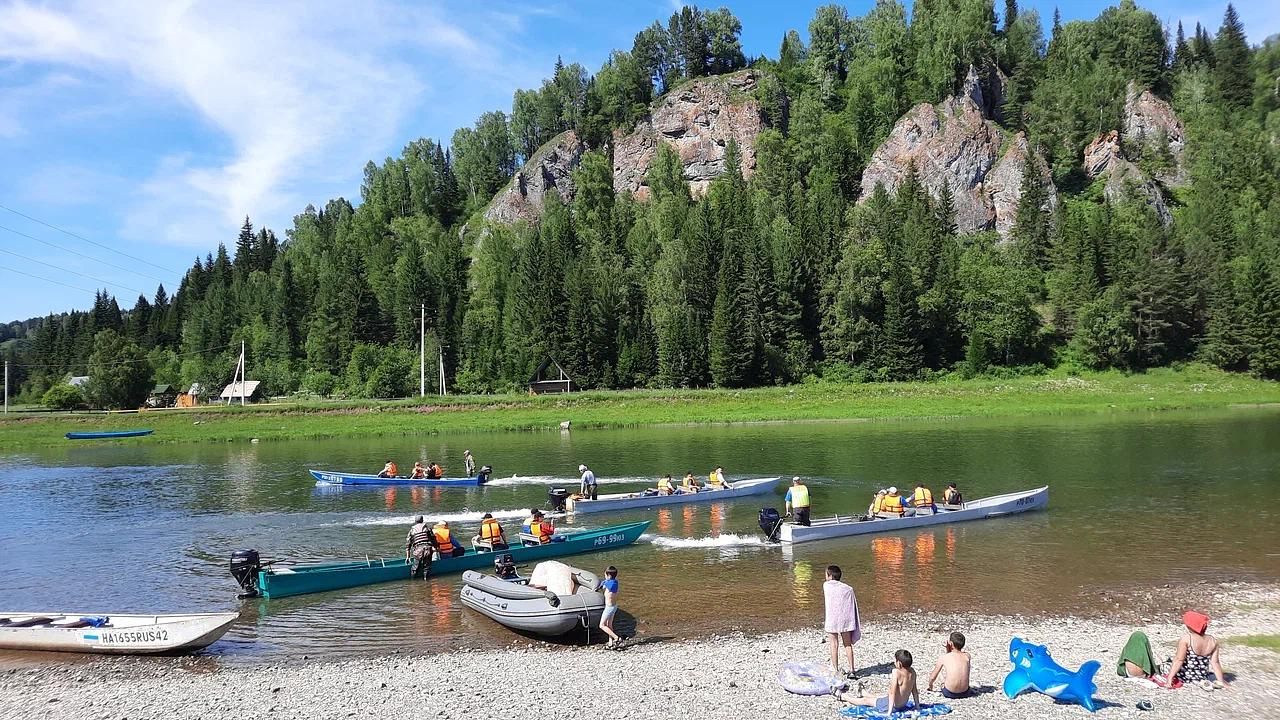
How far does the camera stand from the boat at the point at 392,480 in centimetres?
4712

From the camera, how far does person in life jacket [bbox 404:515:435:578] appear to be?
84.3 ft

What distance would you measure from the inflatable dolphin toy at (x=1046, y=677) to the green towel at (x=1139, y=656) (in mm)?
1207

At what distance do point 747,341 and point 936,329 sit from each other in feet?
91.8

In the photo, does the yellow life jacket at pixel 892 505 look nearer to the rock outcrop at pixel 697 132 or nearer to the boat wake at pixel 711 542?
the boat wake at pixel 711 542

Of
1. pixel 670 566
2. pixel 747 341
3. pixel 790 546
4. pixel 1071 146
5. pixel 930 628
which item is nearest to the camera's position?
pixel 930 628

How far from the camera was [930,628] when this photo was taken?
19.8 m

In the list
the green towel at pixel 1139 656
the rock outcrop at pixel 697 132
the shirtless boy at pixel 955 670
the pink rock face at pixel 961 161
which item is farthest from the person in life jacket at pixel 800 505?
the rock outcrop at pixel 697 132

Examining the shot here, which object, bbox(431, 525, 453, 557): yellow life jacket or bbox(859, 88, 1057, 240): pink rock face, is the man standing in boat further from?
bbox(859, 88, 1057, 240): pink rock face

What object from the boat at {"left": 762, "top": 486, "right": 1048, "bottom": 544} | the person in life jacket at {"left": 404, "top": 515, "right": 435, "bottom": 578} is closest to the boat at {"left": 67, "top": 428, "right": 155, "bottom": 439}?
the person in life jacket at {"left": 404, "top": 515, "right": 435, "bottom": 578}

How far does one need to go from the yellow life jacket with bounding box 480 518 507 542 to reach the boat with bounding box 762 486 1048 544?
1055cm

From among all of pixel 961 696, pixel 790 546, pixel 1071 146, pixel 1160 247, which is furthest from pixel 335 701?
pixel 1071 146

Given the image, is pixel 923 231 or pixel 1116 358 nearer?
pixel 1116 358

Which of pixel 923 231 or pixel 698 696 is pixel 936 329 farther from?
pixel 698 696

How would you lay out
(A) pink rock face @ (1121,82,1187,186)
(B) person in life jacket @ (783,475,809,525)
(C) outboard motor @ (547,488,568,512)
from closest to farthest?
(B) person in life jacket @ (783,475,809,525) → (C) outboard motor @ (547,488,568,512) → (A) pink rock face @ (1121,82,1187,186)
